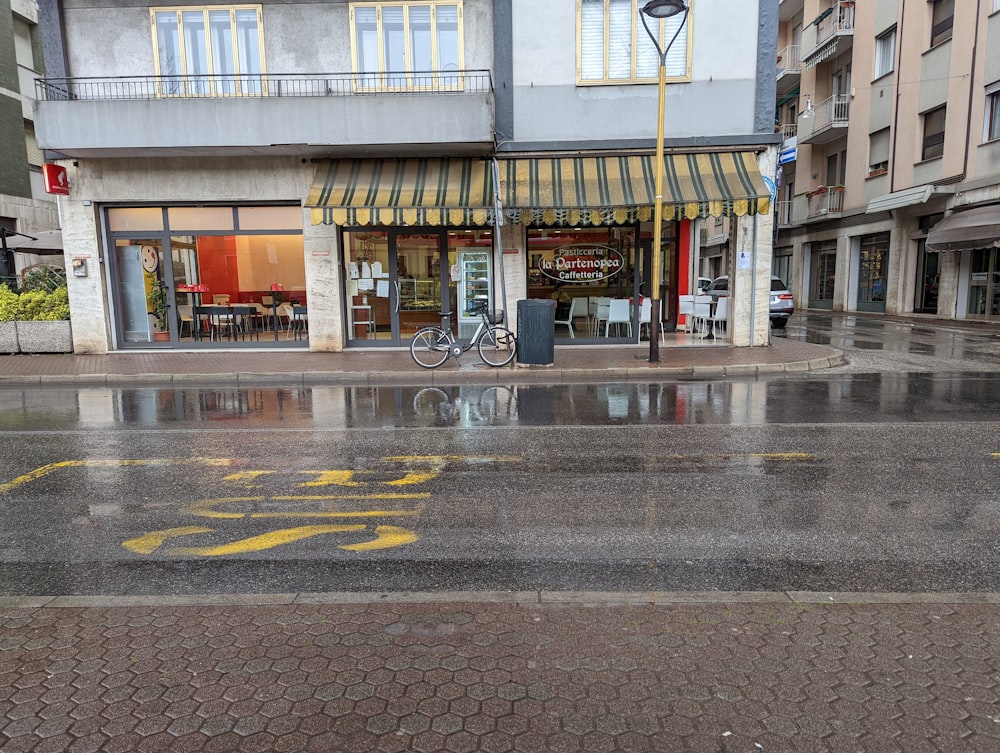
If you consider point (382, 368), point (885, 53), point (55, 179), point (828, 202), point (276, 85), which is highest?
point (885, 53)

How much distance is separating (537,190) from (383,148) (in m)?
3.39

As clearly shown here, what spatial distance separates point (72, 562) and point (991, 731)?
4756mm

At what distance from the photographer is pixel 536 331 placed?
12.1 metres

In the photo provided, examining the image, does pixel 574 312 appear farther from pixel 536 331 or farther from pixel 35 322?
pixel 35 322

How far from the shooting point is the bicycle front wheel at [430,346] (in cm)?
1268

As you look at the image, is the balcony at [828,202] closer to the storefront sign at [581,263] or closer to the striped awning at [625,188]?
the striped awning at [625,188]

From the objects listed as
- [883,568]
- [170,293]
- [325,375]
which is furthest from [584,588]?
[170,293]

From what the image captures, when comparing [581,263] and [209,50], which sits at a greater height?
[209,50]

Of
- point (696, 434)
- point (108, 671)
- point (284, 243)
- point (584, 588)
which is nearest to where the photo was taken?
point (108, 671)

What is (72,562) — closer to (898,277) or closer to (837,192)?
(898,277)

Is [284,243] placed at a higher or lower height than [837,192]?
lower

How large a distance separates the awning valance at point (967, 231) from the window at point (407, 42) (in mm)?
17058

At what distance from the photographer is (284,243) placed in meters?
15.2

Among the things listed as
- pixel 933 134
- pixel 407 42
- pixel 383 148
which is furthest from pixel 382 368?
pixel 933 134
